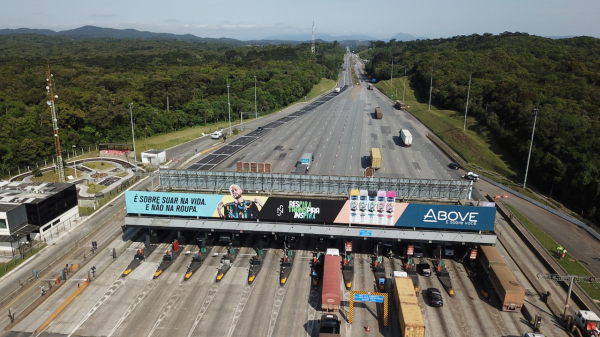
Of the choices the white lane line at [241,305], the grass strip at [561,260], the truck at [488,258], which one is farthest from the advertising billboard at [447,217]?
the white lane line at [241,305]

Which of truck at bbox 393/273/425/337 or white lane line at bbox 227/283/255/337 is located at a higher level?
truck at bbox 393/273/425/337

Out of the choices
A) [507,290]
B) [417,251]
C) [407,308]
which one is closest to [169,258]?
[407,308]

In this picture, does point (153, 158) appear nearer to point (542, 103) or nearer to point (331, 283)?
point (331, 283)

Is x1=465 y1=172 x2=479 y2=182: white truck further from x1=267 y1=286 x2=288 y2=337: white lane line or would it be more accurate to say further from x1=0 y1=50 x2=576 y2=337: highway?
x1=267 y1=286 x2=288 y2=337: white lane line

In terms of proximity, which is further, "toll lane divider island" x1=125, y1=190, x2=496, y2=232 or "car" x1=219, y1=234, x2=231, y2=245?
"car" x1=219, y1=234, x2=231, y2=245

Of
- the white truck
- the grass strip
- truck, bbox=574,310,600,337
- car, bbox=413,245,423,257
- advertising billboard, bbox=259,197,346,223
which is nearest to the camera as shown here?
truck, bbox=574,310,600,337

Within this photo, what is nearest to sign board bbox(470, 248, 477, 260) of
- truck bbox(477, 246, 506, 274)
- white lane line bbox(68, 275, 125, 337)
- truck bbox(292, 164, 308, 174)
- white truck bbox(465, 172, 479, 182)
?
truck bbox(477, 246, 506, 274)

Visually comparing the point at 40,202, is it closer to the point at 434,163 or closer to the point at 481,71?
the point at 434,163
